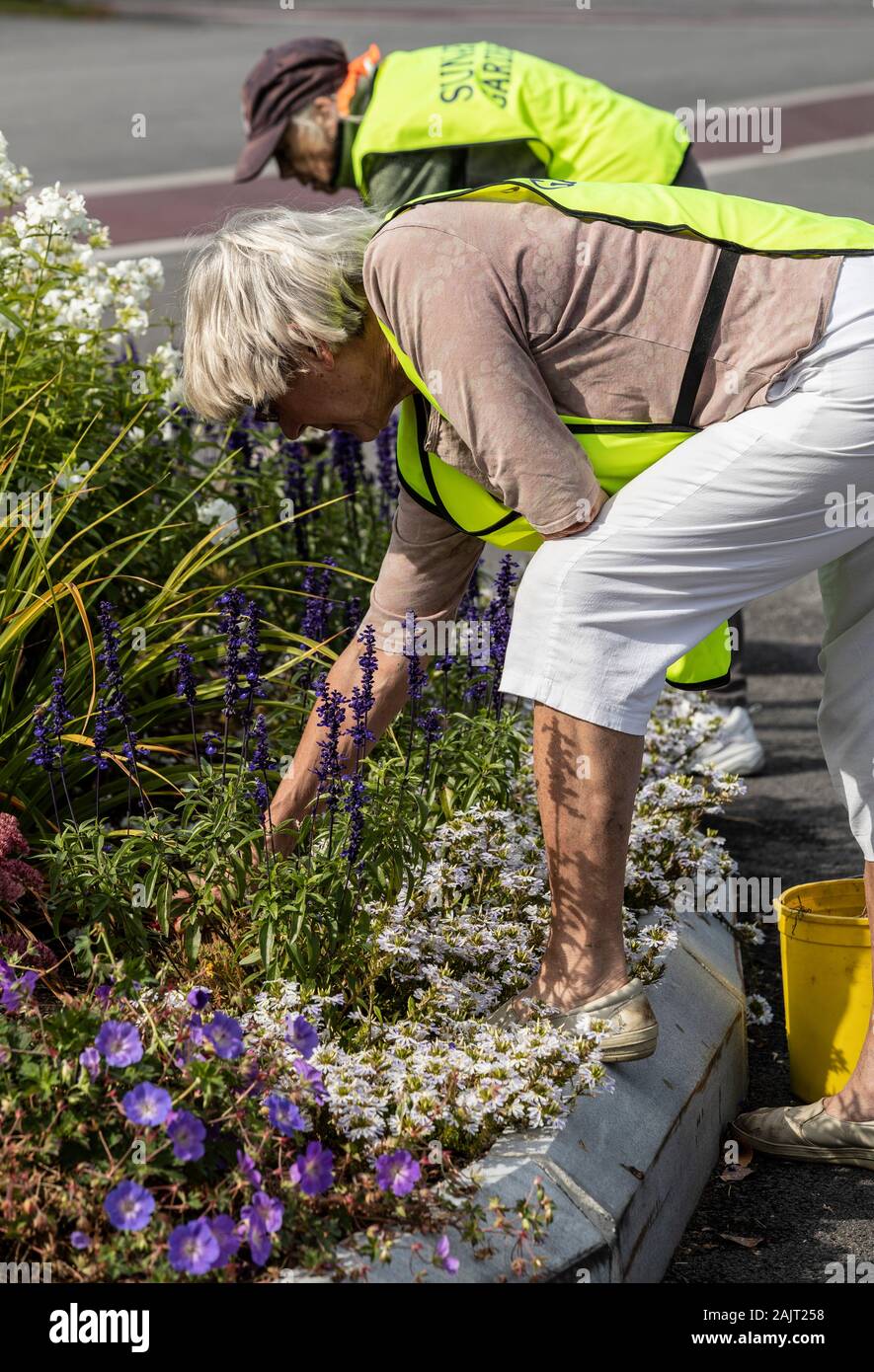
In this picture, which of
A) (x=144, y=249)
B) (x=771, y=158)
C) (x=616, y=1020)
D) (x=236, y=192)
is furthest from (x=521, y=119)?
(x=771, y=158)

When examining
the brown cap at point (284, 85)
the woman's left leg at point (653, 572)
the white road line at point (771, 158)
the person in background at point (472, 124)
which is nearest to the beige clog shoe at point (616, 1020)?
the woman's left leg at point (653, 572)

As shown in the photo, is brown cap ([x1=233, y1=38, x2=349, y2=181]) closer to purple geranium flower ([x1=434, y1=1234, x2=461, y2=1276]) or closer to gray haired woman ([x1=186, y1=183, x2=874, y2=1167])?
gray haired woman ([x1=186, y1=183, x2=874, y2=1167])

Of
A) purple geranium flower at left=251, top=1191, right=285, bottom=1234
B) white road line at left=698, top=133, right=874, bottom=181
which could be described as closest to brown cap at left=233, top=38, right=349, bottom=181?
purple geranium flower at left=251, top=1191, right=285, bottom=1234

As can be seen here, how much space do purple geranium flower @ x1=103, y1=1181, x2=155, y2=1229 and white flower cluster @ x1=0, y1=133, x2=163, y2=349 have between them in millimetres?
2218

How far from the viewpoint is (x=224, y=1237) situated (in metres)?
2.05

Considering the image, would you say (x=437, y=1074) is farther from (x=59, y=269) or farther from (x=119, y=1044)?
(x=59, y=269)

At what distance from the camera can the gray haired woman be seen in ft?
7.84

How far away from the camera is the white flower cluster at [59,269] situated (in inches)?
146

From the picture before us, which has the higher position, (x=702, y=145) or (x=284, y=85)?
(x=284, y=85)

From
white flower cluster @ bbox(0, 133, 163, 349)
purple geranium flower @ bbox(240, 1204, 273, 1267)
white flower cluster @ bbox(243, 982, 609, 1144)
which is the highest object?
white flower cluster @ bbox(0, 133, 163, 349)

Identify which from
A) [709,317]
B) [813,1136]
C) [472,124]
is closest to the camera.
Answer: [709,317]

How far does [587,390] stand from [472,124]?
1.98 m

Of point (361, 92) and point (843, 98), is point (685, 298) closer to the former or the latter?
point (361, 92)

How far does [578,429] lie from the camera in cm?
253
